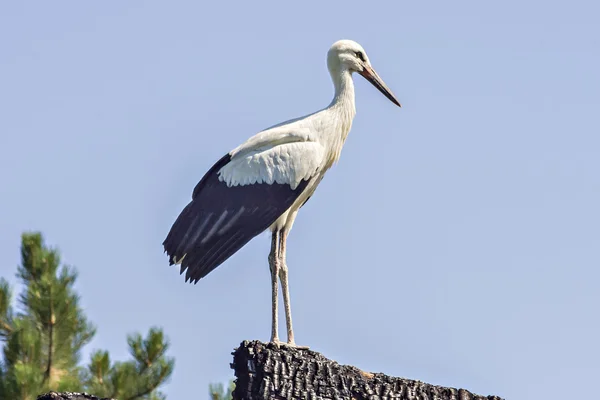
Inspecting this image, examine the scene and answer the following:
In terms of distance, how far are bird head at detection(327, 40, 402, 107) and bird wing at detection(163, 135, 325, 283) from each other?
3.12 feet

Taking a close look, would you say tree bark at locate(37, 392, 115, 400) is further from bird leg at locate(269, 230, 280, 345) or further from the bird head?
the bird head

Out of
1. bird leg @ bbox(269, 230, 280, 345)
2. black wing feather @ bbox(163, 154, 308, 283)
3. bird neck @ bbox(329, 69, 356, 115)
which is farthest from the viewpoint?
bird neck @ bbox(329, 69, 356, 115)

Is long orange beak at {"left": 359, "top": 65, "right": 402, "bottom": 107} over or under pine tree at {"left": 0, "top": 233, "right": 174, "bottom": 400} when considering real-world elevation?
over

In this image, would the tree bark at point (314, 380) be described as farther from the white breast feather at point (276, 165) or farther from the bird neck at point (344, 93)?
the bird neck at point (344, 93)

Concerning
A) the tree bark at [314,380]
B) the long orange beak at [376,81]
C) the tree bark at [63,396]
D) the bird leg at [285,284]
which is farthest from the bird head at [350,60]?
the tree bark at [63,396]

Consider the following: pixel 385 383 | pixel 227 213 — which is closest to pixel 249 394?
pixel 385 383

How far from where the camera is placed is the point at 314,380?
7.92 metres

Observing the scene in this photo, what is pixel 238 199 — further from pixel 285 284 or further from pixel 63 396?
pixel 63 396

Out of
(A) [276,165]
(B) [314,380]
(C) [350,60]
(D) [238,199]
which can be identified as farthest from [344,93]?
(B) [314,380]

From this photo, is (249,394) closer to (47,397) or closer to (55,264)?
(47,397)

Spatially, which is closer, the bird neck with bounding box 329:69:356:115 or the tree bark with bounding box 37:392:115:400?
the tree bark with bounding box 37:392:115:400

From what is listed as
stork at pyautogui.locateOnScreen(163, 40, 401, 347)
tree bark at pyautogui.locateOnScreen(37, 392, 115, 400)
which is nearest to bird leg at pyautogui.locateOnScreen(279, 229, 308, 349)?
stork at pyautogui.locateOnScreen(163, 40, 401, 347)

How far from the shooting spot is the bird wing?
1011 centimetres

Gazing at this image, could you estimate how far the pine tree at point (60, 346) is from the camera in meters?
13.8
